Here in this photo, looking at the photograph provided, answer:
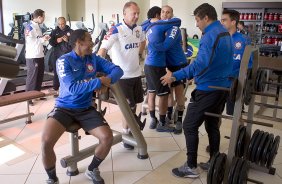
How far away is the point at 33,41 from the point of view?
5.18 meters

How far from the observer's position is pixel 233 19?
3404mm

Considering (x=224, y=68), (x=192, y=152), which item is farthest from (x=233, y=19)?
(x=192, y=152)

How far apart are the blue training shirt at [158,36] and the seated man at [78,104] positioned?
118cm

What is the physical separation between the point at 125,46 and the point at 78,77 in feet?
2.74

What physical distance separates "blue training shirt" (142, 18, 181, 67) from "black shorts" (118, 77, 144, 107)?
1.84 ft

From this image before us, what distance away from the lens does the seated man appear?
8.23ft

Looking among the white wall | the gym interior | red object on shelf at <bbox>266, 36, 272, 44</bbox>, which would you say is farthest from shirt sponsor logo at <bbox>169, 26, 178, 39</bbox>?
the white wall

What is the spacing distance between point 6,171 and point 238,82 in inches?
93.6

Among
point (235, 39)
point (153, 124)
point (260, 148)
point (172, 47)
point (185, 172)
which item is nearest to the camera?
point (260, 148)

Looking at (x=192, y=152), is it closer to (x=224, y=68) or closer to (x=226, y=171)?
(x=226, y=171)

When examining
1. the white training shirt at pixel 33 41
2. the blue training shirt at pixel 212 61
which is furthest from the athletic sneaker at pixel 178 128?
the white training shirt at pixel 33 41

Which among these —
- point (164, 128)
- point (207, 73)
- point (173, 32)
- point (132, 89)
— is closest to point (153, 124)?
point (164, 128)

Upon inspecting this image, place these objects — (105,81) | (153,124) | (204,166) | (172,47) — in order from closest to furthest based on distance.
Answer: (105,81), (204,166), (172,47), (153,124)

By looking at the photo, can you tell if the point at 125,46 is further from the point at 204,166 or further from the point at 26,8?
the point at 26,8
